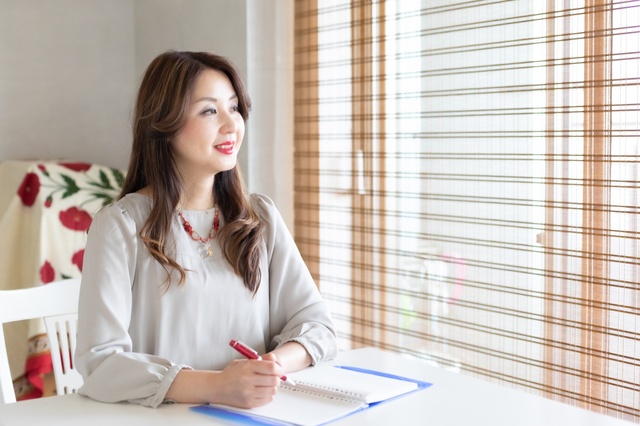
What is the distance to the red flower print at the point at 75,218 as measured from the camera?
8.53 feet

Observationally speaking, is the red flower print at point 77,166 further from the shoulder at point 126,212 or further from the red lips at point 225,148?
the red lips at point 225,148

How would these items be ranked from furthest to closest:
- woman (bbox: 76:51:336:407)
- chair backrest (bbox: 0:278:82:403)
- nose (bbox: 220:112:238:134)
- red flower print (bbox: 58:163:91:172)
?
red flower print (bbox: 58:163:91:172) < chair backrest (bbox: 0:278:82:403) < nose (bbox: 220:112:238:134) < woman (bbox: 76:51:336:407)

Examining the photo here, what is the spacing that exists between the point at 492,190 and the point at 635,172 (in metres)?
0.42

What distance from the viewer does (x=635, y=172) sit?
1866 millimetres

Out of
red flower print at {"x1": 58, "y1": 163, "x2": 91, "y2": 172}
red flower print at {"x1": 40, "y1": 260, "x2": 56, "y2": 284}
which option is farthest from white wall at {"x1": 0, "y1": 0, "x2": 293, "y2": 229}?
red flower print at {"x1": 40, "y1": 260, "x2": 56, "y2": 284}

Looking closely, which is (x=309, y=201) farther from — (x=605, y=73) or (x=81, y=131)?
(x=605, y=73)

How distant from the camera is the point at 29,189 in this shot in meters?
2.59

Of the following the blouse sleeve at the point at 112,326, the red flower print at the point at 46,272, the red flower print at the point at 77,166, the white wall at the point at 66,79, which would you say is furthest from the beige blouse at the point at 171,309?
the white wall at the point at 66,79

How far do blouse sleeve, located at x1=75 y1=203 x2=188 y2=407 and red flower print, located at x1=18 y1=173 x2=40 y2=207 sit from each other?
3.68 feet

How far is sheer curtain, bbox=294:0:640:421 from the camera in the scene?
1.92 meters

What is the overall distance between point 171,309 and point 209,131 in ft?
1.17

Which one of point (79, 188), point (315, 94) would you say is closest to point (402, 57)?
point (315, 94)

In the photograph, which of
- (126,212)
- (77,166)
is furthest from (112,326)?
(77,166)

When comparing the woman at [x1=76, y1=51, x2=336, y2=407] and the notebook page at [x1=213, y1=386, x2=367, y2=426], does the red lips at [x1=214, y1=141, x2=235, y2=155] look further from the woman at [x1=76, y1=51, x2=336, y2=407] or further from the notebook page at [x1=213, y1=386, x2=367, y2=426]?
the notebook page at [x1=213, y1=386, x2=367, y2=426]
